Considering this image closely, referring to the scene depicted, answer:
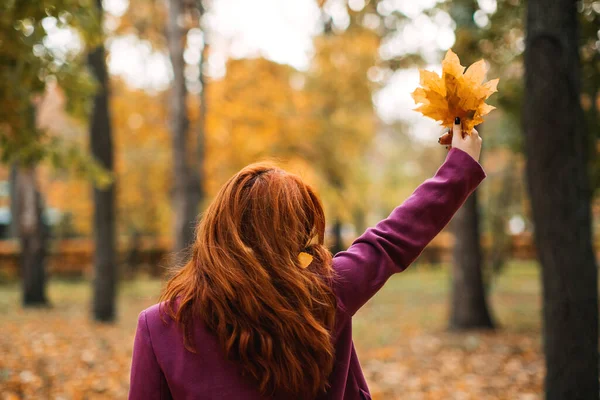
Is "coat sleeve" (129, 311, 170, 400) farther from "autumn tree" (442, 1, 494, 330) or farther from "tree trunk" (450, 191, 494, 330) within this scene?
"tree trunk" (450, 191, 494, 330)

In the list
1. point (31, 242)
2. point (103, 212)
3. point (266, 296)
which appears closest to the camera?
point (266, 296)

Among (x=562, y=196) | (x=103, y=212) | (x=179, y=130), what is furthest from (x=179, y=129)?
(x=562, y=196)

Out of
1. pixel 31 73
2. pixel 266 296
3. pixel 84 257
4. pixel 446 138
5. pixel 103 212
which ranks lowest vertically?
pixel 84 257

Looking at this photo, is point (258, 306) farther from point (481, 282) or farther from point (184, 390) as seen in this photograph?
point (481, 282)

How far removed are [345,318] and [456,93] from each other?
0.83 m

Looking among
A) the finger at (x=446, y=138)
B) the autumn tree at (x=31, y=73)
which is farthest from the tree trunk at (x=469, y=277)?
the finger at (x=446, y=138)

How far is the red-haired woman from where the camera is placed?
5.21 ft

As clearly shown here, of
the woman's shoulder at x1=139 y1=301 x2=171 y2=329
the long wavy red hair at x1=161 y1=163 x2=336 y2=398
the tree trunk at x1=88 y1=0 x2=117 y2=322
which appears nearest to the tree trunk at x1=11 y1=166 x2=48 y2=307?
the tree trunk at x1=88 y1=0 x2=117 y2=322

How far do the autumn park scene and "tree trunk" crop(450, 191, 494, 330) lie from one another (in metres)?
0.03

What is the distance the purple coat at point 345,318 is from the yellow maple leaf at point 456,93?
0.60 feet

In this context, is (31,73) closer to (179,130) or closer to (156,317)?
(156,317)

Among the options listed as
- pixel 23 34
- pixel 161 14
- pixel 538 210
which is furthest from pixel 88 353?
pixel 161 14

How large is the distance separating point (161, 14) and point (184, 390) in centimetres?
1420

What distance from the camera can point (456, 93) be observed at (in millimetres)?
1907
